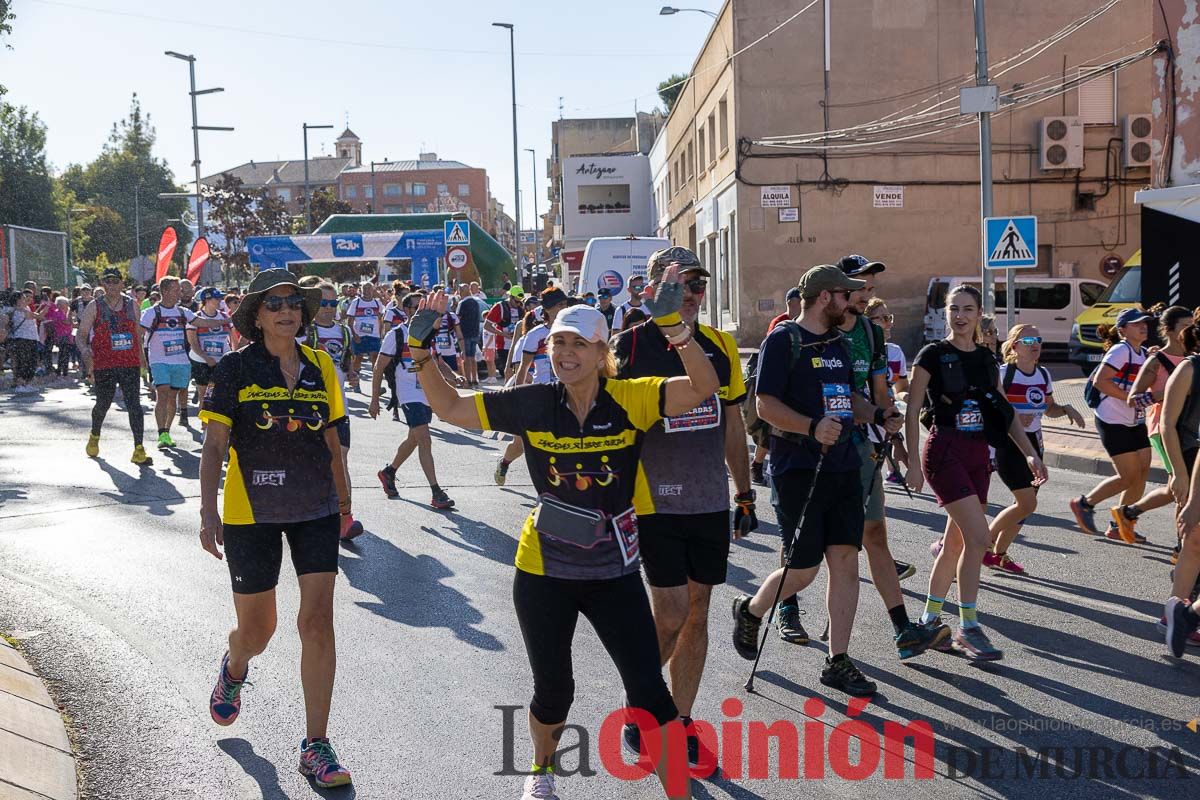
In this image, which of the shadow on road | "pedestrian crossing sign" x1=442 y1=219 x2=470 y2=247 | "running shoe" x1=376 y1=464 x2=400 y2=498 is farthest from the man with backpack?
"pedestrian crossing sign" x1=442 y1=219 x2=470 y2=247

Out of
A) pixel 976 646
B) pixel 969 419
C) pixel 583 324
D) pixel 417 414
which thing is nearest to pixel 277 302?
pixel 583 324

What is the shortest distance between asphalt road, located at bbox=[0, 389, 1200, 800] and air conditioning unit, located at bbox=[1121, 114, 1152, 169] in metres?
22.9

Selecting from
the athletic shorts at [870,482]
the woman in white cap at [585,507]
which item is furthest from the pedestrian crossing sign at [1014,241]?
the woman in white cap at [585,507]

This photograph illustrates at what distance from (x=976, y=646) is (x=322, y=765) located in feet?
10.9

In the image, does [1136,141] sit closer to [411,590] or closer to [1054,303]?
[1054,303]

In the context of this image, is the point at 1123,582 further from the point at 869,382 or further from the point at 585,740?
the point at 585,740

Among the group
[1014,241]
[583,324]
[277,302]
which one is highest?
[1014,241]

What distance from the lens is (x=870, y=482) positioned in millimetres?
5902

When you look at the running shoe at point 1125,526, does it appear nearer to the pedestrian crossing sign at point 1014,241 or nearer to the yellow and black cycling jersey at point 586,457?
the yellow and black cycling jersey at point 586,457

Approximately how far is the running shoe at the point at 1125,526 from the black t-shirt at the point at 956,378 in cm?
291

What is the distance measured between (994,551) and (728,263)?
86.5 feet

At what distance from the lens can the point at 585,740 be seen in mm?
4832

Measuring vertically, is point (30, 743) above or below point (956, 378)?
below

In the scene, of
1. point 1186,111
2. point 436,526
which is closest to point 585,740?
point 436,526
